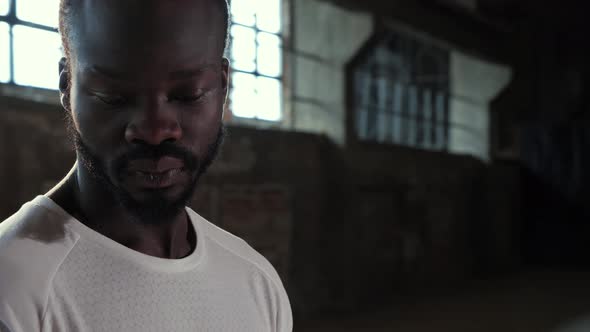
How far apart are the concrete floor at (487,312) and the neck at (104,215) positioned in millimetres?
4216

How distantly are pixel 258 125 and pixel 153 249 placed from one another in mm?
4317

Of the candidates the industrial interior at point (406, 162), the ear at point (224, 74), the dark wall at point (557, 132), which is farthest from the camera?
the dark wall at point (557, 132)

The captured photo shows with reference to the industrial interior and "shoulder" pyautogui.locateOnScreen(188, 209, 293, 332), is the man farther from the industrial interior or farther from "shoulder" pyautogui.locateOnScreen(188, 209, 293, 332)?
the industrial interior

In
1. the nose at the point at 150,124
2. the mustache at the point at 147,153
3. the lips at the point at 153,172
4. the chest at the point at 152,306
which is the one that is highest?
the nose at the point at 150,124

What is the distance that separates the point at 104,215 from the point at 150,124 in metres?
0.16

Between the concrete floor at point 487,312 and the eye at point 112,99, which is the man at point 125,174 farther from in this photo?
the concrete floor at point 487,312

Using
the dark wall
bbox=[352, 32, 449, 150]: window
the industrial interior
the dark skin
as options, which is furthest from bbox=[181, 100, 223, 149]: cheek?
the dark wall

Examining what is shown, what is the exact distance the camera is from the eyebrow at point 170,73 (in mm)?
761

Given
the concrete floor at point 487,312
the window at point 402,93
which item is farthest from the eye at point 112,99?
the window at point 402,93

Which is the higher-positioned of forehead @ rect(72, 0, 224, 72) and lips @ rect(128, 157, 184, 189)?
forehead @ rect(72, 0, 224, 72)

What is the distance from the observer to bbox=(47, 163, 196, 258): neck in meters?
0.83

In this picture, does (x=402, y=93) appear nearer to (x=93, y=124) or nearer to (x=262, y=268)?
(x=262, y=268)

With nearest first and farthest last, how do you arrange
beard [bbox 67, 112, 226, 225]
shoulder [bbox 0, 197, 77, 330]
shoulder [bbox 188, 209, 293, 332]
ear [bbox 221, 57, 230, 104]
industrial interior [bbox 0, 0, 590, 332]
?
shoulder [bbox 0, 197, 77, 330]
beard [bbox 67, 112, 226, 225]
ear [bbox 221, 57, 230, 104]
shoulder [bbox 188, 209, 293, 332]
industrial interior [bbox 0, 0, 590, 332]

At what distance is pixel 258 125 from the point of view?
5.17m
